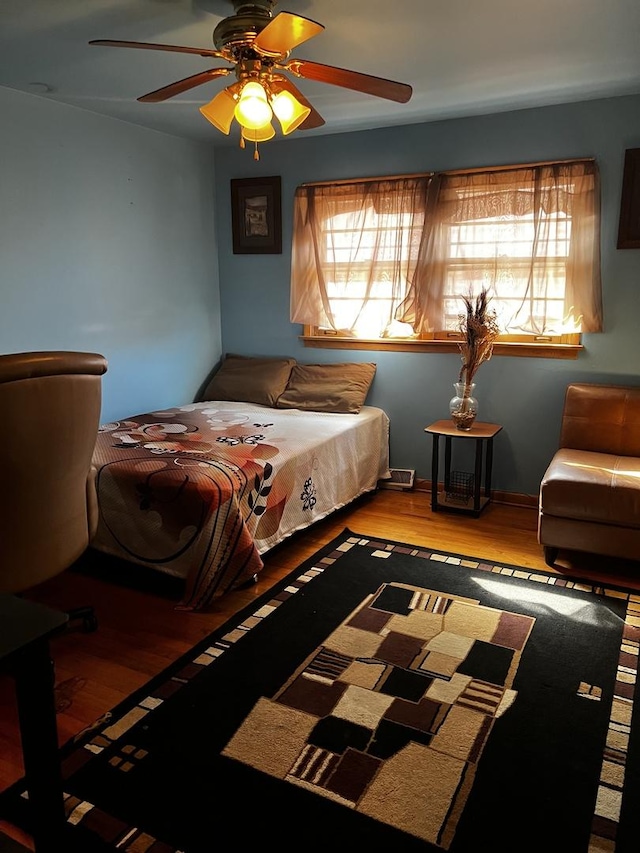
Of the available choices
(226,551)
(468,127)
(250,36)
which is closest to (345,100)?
(468,127)

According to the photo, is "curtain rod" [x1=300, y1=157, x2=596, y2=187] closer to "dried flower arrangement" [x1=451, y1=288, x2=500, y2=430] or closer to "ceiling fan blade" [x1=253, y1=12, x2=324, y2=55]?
"dried flower arrangement" [x1=451, y1=288, x2=500, y2=430]

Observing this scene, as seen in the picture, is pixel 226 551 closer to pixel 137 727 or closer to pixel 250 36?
pixel 137 727

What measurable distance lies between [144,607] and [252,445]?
949 millimetres

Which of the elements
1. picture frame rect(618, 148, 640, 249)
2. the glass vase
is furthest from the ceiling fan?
the glass vase

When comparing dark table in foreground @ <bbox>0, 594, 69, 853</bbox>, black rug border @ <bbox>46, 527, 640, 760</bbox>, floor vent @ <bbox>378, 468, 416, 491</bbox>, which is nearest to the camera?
dark table in foreground @ <bbox>0, 594, 69, 853</bbox>

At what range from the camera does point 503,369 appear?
3.93 metres

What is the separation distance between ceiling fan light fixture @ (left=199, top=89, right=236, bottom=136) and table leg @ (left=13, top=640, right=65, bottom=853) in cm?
207

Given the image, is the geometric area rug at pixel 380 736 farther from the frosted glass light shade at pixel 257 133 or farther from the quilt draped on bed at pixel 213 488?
the frosted glass light shade at pixel 257 133

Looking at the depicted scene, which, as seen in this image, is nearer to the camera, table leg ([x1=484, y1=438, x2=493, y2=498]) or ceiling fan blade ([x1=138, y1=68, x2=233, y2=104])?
ceiling fan blade ([x1=138, y1=68, x2=233, y2=104])

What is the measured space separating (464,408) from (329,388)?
917mm

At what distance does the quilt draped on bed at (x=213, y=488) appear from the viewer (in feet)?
8.72

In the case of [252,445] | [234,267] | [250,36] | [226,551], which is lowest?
[226,551]

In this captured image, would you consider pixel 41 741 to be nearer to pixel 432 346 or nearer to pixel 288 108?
pixel 288 108

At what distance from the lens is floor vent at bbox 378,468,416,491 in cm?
427
